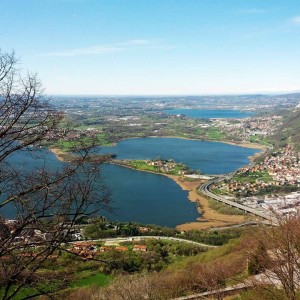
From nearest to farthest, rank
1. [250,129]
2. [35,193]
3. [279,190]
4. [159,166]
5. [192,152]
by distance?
1. [35,193]
2. [279,190]
3. [159,166]
4. [192,152]
5. [250,129]

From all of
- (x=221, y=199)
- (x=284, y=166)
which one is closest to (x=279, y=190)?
(x=221, y=199)

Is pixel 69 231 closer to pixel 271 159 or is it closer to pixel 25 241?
pixel 25 241

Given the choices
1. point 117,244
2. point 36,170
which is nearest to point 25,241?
point 36,170

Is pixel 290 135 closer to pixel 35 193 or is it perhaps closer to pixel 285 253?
pixel 285 253

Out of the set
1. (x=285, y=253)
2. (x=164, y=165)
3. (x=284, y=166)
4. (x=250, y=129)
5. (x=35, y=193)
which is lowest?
(x=284, y=166)

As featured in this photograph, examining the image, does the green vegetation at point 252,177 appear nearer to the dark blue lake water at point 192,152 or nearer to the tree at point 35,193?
the dark blue lake water at point 192,152

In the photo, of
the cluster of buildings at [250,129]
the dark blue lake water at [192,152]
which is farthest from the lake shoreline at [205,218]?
the cluster of buildings at [250,129]

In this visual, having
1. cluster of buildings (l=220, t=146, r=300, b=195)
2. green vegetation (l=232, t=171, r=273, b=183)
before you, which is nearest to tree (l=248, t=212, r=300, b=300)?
cluster of buildings (l=220, t=146, r=300, b=195)
